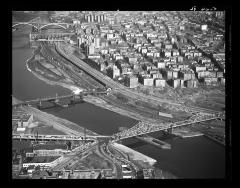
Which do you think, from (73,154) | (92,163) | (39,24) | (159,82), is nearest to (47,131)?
(73,154)

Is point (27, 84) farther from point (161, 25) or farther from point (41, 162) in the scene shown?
point (161, 25)

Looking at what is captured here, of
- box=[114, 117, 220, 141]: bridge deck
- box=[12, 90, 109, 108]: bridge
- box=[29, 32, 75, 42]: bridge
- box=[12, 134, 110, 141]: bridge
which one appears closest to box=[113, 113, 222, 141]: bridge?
box=[114, 117, 220, 141]: bridge deck

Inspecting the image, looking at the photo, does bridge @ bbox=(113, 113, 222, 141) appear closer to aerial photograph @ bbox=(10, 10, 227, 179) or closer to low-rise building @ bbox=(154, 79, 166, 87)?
aerial photograph @ bbox=(10, 10, 227, 179)

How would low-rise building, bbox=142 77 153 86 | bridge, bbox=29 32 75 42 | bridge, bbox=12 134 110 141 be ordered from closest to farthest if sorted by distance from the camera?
bridge, bbox=12 134 110 141, low-rise building, bbox=142 77 153 86, bridge, bbox=29 32 75 42

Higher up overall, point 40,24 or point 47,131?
point 40,24

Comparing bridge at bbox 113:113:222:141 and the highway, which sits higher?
bridge at bbox 113:113:222:141

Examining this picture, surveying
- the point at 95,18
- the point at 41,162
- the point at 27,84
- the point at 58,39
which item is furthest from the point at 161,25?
the point at 41,162

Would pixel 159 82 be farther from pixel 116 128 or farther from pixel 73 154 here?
pixel 73 154
